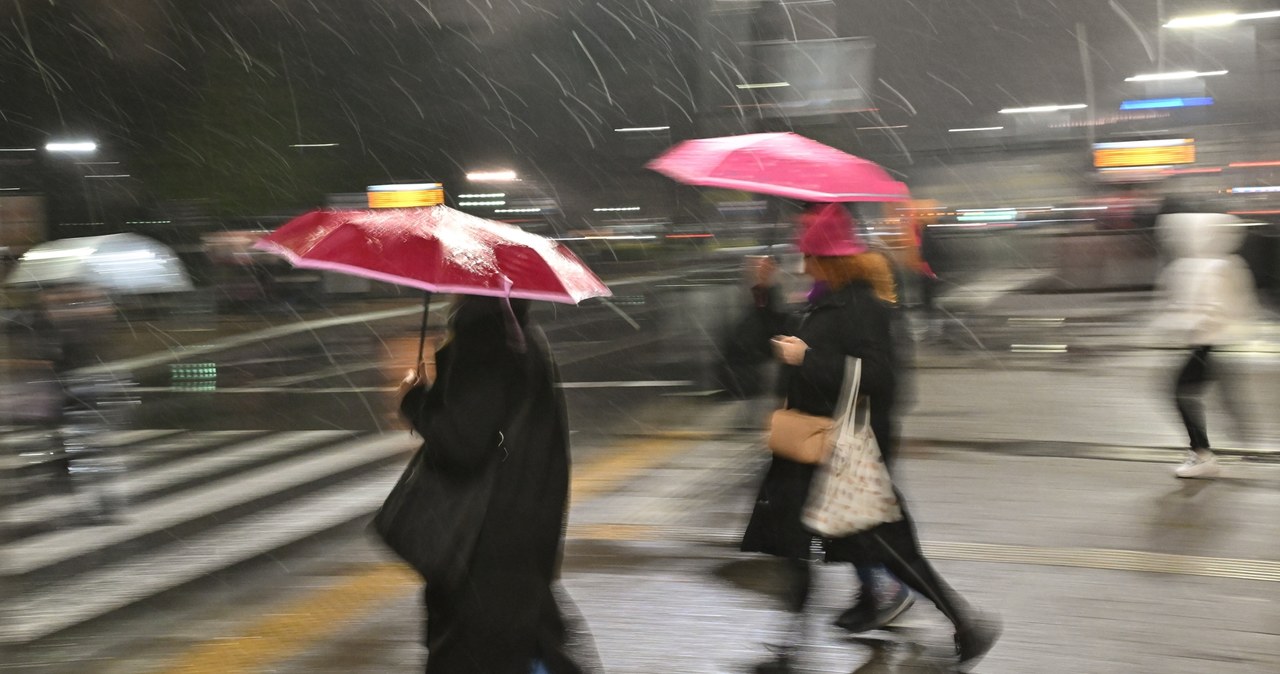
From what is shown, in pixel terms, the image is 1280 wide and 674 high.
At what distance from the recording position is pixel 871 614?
5.14 meters

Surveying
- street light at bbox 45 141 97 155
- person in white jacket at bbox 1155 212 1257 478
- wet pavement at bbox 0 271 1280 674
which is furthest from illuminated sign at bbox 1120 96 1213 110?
street light at bbox 45 141 97 155

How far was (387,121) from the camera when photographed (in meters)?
56.8

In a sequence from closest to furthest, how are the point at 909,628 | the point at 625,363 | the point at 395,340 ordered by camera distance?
1. the point at 909,628
2. the point at 625,363
3. the point at 395,340

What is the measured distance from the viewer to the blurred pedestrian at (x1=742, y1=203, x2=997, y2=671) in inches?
174

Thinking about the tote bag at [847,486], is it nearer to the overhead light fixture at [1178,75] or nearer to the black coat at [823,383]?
the black coat at [823,383]

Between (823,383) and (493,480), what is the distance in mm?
1582

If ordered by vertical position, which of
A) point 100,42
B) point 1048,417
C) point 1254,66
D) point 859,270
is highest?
point 100,42

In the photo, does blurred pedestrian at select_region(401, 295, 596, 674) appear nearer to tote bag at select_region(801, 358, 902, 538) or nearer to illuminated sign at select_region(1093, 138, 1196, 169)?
tote bag at select_region(801, 358, 902, 538)

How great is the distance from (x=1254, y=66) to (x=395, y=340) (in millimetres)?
12946

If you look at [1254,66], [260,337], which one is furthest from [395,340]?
[1254,66]

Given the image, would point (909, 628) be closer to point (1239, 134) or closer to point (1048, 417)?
point (1048, 417)

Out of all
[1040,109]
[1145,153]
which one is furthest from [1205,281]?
[1040,109]

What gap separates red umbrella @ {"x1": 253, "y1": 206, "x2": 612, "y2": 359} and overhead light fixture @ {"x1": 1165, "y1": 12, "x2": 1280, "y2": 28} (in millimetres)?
16776

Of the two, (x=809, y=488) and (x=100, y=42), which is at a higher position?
(x=100, y=42)
